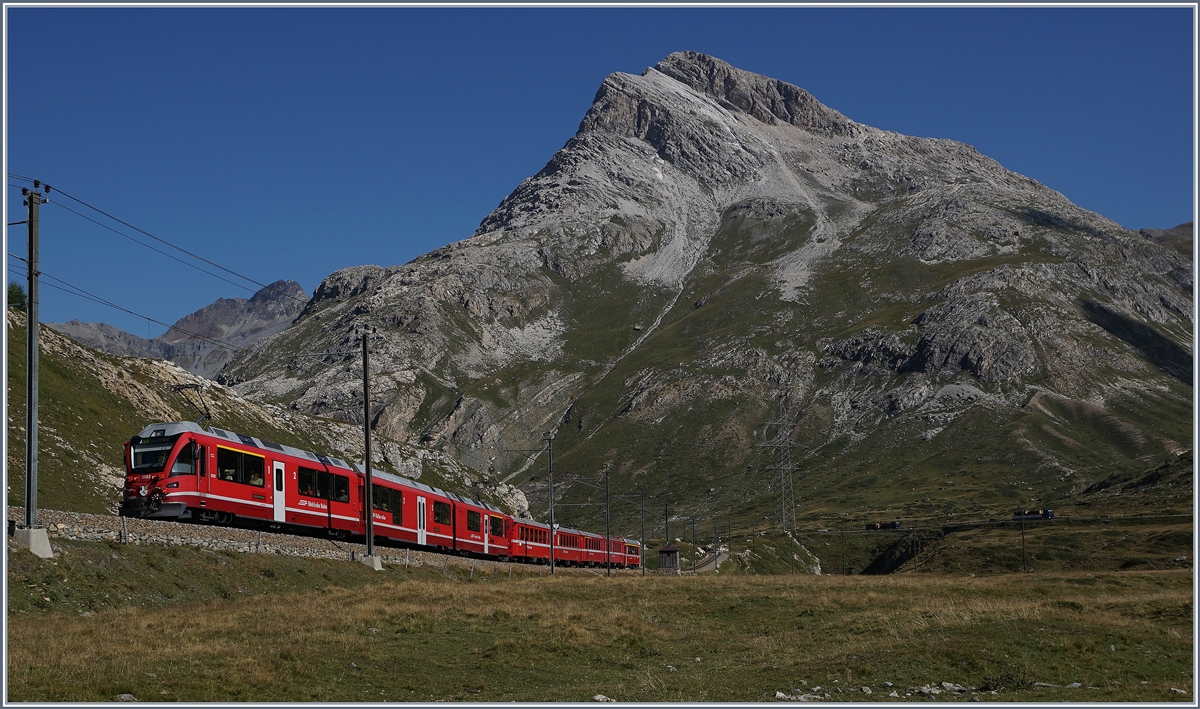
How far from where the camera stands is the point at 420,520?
2601 inches

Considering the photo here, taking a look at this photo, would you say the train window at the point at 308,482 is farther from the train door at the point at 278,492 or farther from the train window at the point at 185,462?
the train window at the point at 185,462

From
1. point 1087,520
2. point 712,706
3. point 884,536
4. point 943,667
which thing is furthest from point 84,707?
point 884,536

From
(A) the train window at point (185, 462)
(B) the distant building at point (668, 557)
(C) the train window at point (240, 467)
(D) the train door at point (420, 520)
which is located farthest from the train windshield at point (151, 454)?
(B) the distant building at point (668, 557)

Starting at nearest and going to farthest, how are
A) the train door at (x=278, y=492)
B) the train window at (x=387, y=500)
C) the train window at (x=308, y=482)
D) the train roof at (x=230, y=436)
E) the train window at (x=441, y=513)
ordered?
the train roof at (x=230, y=436) → the train door at (x=278, y=492) → the train window at (x=308, y=482) → the train window at (x=387, y=500) → the train window at (x=441, y=513)

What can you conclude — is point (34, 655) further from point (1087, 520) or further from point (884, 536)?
point (884, 536)

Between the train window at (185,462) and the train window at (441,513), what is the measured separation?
2559cm

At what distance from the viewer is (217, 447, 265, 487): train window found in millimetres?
46662

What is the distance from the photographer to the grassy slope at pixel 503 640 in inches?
871

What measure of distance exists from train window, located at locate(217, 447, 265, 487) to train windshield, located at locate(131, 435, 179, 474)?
7.62ft

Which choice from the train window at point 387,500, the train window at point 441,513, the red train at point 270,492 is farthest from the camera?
the train window at point 441,513

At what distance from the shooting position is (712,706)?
19969 mm

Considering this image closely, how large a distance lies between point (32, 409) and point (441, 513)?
3718 cm

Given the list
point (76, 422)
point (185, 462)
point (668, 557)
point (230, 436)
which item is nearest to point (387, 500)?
point (230, 436)

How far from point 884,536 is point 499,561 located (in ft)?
330
